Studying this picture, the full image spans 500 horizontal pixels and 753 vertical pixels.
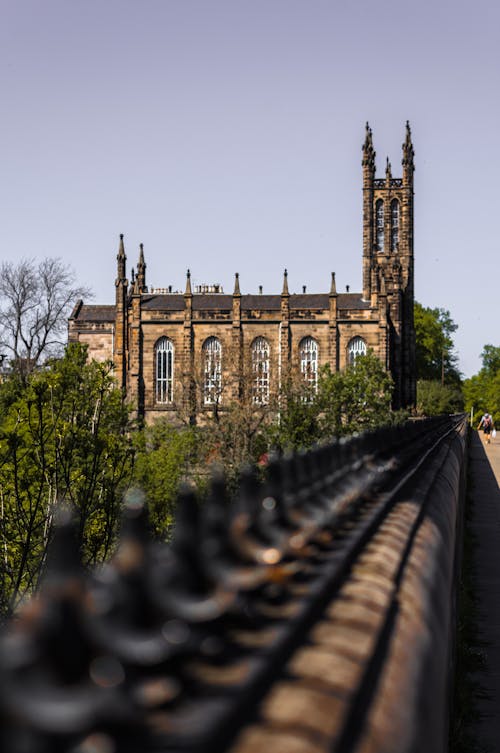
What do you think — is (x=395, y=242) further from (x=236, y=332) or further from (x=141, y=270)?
(x=141, y=270)

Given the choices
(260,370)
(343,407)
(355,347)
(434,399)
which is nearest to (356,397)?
(343,407)

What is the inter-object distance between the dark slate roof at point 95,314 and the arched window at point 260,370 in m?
12.4

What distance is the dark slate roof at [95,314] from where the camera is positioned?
2884 inches

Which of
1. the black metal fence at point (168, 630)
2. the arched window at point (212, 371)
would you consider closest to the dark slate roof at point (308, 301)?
the arched window at point (212, 371)

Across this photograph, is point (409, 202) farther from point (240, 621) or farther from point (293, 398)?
point (240, 621)

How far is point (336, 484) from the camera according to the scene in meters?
4.55

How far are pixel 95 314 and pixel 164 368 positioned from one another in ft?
32.1

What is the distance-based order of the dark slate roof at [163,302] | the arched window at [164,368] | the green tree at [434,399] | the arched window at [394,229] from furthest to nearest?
the green tree at [434,399]
the arched window at [394,229]
the dark slate roof at [163,302]
the arched window at [164,368]

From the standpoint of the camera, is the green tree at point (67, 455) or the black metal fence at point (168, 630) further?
the green tree at point (67, 455)

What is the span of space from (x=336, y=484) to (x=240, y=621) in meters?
2.33

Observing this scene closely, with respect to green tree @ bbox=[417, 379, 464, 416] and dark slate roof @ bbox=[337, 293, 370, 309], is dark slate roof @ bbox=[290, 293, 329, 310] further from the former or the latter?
green tree @ bbox=[417, 379, 464, 416]

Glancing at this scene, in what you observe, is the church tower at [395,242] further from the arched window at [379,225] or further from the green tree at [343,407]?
the green tree at [343,407]

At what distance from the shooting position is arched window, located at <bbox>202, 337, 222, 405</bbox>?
57000 millimetres

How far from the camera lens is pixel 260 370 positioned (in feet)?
200
